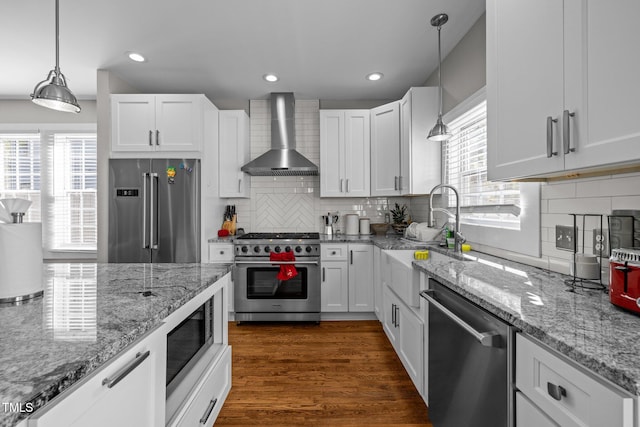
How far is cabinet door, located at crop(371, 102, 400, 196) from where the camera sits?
3.36 m

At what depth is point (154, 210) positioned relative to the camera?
10.1ft

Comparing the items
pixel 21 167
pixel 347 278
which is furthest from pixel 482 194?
pixel 21 167

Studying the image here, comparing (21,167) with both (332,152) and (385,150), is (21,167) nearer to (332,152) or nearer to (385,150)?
(332,152)

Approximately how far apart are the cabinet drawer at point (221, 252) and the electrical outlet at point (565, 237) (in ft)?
9.29

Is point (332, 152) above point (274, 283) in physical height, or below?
above

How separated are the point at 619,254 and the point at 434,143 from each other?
2.29 m

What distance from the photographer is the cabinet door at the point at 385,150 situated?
3.36m

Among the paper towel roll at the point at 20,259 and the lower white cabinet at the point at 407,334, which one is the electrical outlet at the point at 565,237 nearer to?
the lower white cabinet at the point at 407,334

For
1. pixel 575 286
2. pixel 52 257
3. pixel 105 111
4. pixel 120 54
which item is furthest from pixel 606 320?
pixel 52 257

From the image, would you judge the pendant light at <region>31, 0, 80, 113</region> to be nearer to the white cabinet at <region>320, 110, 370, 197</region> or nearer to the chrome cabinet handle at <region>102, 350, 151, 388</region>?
the chrome cabinet handle at <region>102, 350, 151, 388</region>

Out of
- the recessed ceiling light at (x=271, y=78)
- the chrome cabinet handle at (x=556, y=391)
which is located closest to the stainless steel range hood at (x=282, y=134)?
the recessed ceiling light at (x=271, y=78)

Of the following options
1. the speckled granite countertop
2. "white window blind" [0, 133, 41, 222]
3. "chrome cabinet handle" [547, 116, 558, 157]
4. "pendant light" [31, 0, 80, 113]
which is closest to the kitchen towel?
the speckled granite countertop

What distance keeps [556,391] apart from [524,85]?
116cm

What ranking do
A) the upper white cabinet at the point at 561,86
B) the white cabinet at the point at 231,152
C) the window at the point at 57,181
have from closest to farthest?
1. the upper white cabinet at the point at 561,86
2. the white cabinet at the point at 231,152
3. the window at the point at 57,181
